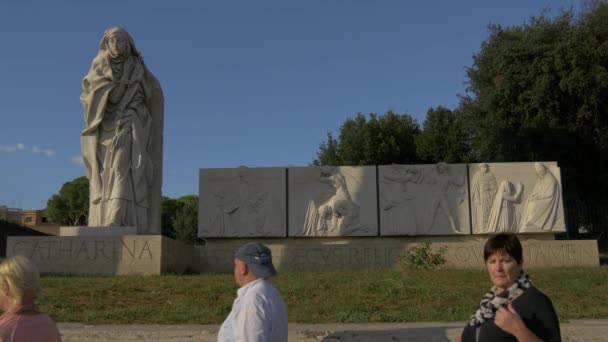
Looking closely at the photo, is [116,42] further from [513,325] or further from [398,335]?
[513,325]

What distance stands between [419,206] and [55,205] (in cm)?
4704

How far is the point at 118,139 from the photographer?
12242 mm

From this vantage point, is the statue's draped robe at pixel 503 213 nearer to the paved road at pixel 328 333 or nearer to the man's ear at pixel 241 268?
the paved road at pixel 328 333

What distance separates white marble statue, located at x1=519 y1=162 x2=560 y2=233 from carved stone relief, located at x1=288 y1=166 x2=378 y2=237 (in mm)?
3973

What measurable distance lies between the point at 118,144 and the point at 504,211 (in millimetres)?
9740

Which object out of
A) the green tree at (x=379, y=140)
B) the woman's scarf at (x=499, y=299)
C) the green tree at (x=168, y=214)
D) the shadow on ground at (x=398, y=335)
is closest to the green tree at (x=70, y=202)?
the green tree at (x=168, y=214)

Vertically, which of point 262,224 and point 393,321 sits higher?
point 262,224

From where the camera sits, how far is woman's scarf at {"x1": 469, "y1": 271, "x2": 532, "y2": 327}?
276cm

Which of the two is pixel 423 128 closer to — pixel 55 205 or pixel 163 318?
pixel 163 318

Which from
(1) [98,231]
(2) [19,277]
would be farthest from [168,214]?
(2) [19,277]

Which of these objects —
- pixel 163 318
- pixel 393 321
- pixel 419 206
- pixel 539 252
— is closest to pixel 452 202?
pixel 419 206

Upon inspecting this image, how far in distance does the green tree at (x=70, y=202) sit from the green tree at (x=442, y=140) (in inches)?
1338

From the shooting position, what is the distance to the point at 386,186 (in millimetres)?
15344

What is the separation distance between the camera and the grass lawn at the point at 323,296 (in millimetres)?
7184
